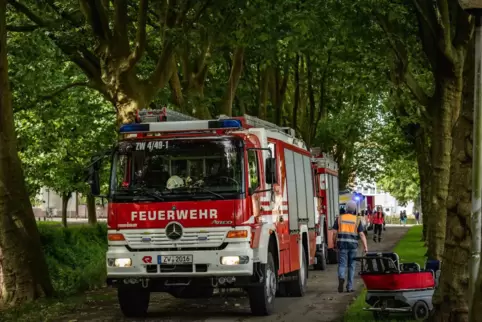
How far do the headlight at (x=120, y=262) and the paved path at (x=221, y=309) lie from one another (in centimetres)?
89

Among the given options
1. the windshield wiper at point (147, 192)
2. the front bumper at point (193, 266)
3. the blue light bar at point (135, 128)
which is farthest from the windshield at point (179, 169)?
the front bumper at point (193, 266)

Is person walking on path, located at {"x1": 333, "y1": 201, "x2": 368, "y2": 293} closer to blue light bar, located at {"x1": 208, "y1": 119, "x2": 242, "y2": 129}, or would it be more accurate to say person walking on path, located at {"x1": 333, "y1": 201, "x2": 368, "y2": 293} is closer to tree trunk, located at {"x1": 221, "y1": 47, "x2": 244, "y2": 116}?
blue light bar, located at {"x1": 208, "y1": 119, "x2": 242, "y2": 129}

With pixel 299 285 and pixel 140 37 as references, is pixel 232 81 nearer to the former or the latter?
pixel 140 37

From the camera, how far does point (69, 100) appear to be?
127 ft

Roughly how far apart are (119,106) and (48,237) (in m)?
11.3

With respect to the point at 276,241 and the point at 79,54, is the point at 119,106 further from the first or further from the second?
the point at 276,241

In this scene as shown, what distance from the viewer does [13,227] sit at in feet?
55.8

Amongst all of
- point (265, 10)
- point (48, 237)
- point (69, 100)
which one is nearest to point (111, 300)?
point (265, 10)

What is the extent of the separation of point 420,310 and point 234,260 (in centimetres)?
285

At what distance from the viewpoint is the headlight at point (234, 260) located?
14.7 m

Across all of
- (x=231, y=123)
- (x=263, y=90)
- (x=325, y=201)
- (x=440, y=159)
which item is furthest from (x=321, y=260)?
(x=231, y=123)

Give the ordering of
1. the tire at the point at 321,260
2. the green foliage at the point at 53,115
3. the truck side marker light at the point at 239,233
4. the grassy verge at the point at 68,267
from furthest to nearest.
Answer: the tire at the point at 321,260, the green foliage at the point at 53,115, the grassy verge at the point at 68,267, the truck side marker light at the point at 239,233

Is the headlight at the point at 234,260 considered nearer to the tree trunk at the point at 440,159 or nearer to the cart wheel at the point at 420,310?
the cart wheel at the point at 420,310

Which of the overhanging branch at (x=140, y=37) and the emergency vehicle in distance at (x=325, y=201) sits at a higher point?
the overhanging branch at (x=140, y=37)
